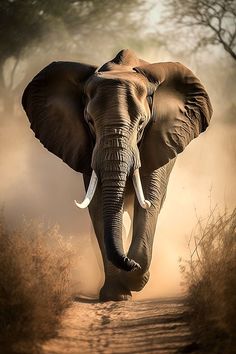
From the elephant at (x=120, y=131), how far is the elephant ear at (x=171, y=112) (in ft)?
0.04

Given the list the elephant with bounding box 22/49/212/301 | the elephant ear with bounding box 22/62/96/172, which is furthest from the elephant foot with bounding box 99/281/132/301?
the elephant ear with bounding box 22/62/96/172

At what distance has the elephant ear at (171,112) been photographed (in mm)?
11703

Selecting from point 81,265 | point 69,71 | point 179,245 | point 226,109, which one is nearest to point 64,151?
point 69,71

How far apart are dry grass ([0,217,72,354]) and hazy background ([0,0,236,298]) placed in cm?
730

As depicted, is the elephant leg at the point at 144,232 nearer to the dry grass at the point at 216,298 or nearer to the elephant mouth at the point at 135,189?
the elephant mouth at the point at 135,189

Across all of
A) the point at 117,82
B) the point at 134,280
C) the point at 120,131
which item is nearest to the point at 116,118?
the point at 120,131

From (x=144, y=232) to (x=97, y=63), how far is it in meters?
13.2

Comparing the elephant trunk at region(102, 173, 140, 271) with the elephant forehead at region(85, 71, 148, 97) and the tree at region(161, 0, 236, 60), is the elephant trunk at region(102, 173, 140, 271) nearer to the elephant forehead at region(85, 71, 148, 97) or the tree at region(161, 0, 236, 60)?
the elephant forehead at region(85, 71, 148, 97)

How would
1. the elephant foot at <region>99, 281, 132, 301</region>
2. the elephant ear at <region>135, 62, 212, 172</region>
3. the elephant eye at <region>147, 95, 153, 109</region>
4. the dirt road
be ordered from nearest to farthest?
the dirt road
the elephant foot at <region>99, 281, 132, 301</region>
the elephant eye at <region>147, 95, 153, 109</region>
the elephant ear at <region>135, 62, 212, 172</region>

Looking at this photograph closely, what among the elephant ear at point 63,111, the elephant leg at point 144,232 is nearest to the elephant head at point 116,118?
the elephant ear at point 63,111

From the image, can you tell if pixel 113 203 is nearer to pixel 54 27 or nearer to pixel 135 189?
pixel 135 189

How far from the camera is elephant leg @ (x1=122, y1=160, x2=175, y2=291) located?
1138cm

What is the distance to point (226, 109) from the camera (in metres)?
23.8

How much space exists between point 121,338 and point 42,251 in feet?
5.66
